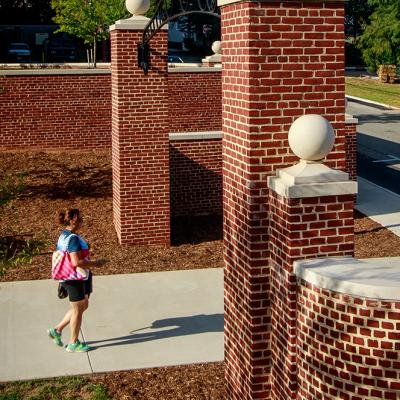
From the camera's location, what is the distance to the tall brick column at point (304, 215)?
19.5 feet

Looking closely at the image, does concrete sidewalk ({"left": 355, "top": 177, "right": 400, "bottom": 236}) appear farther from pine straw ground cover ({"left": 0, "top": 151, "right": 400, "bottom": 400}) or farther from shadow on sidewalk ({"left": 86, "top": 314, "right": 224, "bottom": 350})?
shadow on sidewalk ({"left": 86, "top": 314, "right": 224, "bottom": 350})

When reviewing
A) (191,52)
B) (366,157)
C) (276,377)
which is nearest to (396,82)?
(191,52)

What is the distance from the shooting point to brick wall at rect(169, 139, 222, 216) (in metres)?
16.0

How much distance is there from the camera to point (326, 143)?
5.96 meters

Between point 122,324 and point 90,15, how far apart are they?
24385 millimetres

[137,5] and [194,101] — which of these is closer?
[137,5]

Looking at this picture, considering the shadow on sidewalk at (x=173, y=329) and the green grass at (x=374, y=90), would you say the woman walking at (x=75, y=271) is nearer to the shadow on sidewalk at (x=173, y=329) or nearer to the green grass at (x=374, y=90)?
the shadow on sidewalk at (x=173, y=329)

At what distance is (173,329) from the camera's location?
9.86 meters

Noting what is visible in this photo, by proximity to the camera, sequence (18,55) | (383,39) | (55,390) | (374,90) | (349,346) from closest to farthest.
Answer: (349,346) → (55,390) → (18,55) → (374,90) → (383,39)

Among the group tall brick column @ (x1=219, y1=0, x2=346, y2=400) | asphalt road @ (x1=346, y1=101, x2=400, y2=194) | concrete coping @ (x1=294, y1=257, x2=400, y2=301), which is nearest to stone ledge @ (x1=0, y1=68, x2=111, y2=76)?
asphalt road @ (x1=346, y1=101, x2=400, y2=194)

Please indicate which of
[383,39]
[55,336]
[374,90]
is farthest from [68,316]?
[383,39]

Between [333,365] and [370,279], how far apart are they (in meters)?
0.69

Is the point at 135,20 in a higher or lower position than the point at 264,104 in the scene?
higher

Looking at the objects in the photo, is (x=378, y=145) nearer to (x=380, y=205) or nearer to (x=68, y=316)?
(x=380, y=205)
